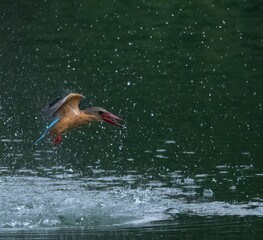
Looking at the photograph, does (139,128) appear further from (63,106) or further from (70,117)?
(63,106)

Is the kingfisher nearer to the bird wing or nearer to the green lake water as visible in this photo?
the bird wing

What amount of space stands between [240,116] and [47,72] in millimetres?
6140

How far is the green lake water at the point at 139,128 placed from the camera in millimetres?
14859

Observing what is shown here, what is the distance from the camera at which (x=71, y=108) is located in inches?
595

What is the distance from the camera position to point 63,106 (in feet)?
49.2

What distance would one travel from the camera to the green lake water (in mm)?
14859

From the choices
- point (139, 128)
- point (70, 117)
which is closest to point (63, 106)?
point (70, 117)

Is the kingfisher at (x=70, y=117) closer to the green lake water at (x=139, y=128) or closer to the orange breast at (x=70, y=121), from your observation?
the orange breast at (x=70, y=121)

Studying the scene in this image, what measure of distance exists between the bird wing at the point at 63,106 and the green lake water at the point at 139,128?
1234 mm

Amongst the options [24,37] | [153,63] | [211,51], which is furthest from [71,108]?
[24,37]

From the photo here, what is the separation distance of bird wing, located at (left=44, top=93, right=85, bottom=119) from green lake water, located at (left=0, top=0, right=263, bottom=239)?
1234 millimetres

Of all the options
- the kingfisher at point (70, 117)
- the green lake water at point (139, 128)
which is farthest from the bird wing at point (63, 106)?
the green lake water at point (139, 128)

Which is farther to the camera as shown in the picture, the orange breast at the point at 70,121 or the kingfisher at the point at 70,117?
the orange breast at the point at 70,121

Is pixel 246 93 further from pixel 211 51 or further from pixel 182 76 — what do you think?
pixel 211 51
